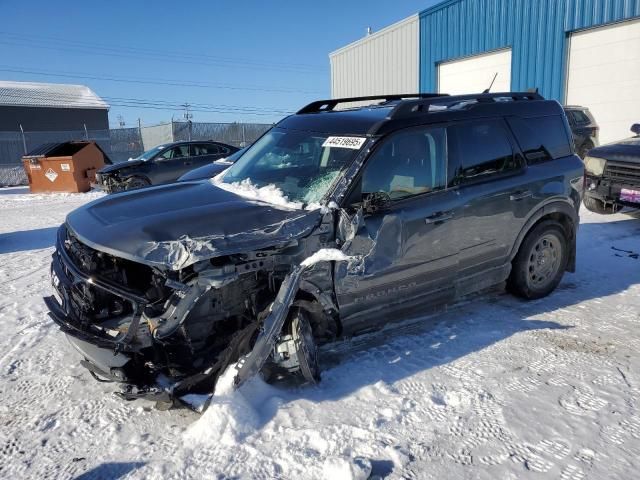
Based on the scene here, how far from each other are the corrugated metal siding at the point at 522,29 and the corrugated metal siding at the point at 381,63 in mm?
1039

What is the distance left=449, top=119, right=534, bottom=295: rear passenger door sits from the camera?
3945 mm

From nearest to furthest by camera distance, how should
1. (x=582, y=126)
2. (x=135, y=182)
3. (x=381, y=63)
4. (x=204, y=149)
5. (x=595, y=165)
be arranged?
(x=595, y=165)
(x=135, y=182)
(x=204, y=149)
(x=582, y=126)
(x=381, y=63)

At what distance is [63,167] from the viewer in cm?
1455

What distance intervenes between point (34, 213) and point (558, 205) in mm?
10693

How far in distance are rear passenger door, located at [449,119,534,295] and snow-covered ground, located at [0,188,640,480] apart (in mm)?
500

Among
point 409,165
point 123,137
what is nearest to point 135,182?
point 409,165

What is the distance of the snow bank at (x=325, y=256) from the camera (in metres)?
3.03

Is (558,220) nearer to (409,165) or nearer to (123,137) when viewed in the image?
(409,165)

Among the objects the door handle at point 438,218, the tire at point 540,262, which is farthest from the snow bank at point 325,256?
the tire at point 540,262

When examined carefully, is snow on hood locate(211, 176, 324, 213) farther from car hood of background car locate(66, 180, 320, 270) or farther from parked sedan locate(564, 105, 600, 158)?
parked sedan locate(564, 105, 600, 158)

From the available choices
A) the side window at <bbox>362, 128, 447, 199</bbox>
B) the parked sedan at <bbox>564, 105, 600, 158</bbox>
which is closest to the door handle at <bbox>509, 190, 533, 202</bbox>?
the side window at <bbox>362, 128, 447, 199</bbox>

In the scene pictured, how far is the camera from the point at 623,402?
3.05 m

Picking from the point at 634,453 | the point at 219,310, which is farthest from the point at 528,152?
the point at 219,310

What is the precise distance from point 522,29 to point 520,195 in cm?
1433
